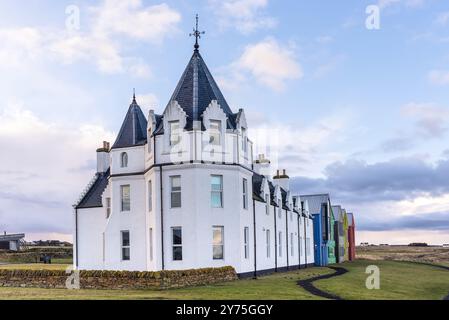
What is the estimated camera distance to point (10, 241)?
283ft

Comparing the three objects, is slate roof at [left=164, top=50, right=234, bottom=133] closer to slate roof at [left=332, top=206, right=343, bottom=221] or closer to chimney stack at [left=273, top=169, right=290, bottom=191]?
chimney stack at [left=273, top=169, right=290, bottom=191]

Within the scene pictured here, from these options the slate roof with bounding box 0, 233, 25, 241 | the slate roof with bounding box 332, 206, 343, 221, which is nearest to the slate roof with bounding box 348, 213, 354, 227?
the slate roof with bounding box 332, 206, 343, 221

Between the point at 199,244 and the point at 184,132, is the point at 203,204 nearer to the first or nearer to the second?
the point at 199,244

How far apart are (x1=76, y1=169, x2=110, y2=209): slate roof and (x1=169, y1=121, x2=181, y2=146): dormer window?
41.4ft

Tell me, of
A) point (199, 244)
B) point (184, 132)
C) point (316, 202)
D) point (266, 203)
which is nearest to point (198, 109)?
point (184, 132)

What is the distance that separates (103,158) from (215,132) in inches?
755

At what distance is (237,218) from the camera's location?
36.3 metres

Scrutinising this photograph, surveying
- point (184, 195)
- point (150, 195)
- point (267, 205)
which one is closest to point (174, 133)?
point (184, 195)

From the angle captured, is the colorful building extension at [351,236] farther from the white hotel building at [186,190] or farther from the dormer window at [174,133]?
the dormer window at [174,133]

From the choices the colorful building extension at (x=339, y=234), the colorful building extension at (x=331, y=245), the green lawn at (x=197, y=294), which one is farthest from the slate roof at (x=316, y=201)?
the green lawn at (x=197, y=294)

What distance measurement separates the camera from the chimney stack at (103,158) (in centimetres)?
5156

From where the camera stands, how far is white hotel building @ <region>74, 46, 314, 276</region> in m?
35.2

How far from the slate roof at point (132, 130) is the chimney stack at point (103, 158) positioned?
8811 mm

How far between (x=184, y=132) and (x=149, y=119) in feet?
11.3
